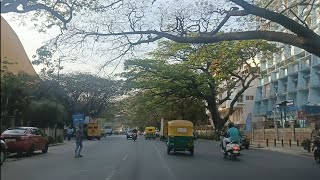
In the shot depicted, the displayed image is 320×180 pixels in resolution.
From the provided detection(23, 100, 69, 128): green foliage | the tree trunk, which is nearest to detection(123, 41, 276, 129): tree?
the tree trunk

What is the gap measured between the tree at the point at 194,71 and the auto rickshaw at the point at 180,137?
1750cm

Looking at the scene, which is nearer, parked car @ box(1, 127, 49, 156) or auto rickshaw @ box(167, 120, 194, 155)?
parked car @ box(1, 127, 49, 156)

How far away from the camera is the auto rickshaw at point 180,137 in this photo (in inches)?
1025

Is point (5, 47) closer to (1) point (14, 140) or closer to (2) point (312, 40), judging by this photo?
(2) point (312, 40)

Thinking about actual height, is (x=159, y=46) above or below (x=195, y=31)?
above

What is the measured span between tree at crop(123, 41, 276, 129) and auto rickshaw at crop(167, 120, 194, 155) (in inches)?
689

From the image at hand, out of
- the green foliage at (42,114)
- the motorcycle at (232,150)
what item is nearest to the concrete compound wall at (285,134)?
the motorcycle at (232,150)

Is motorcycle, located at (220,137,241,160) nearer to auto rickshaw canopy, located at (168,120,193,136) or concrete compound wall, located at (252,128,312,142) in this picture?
auto rickshaw canopy, located at (168,120,193,136)

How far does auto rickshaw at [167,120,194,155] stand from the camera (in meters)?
26.0

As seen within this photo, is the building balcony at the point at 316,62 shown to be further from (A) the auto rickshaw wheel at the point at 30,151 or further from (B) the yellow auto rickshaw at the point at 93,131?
(A) the auto rickshaw wheel at the point at 30,151

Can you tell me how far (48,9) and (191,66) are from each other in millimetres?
33454

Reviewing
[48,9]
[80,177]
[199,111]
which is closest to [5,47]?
[80,177]

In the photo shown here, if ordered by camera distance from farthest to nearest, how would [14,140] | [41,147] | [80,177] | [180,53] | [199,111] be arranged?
1. [199,111]
2. [180,53]
3. [41,147]
4. [14,140]
5. [80,177]

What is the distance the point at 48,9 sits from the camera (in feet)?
58.4
